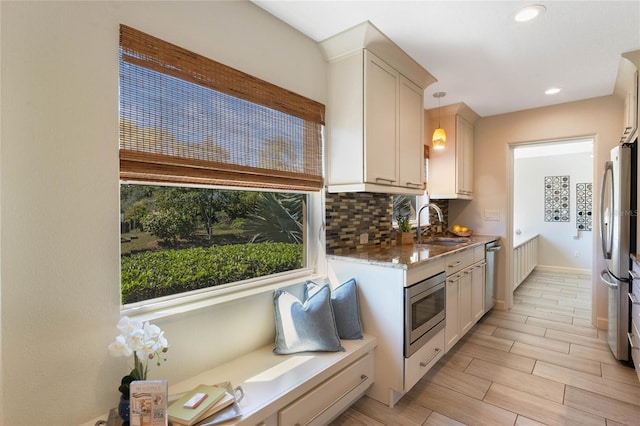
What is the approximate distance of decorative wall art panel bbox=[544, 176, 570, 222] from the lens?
616cm

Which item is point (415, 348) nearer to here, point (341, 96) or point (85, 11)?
point (341, 96)

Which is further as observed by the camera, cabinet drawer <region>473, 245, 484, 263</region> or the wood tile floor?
cabinet drawer <region>473, 245, 484, 263</region>

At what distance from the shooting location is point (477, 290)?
3227 millimetres

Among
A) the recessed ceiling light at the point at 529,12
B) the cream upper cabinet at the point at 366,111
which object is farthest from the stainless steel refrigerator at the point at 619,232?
the cream upper cabinet at the point at 366,111

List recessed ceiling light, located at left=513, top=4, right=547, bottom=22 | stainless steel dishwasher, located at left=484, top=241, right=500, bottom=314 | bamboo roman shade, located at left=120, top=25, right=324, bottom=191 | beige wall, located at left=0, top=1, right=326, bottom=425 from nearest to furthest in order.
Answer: beige wall, located at left=0, top=1, right=326, bottom=425 → bamboo roman shade, located at left=120, top=25, right=324, bottom=191 → recessed ceiling light, located at left=513, top=4, right=547, bottom=22 → stainless steel dishwasher, located at left=484, top=241, right=500, bottom=314

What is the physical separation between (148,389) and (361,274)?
1406mm

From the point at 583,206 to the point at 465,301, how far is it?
16.2 ft

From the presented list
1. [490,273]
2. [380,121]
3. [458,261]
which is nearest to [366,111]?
[380,121]

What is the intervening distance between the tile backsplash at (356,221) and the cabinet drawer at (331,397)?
2.78 feet

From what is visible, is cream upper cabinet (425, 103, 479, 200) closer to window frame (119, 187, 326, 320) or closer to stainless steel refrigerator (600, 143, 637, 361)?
stainless steel refrigerator (600, 143, 637, 361)

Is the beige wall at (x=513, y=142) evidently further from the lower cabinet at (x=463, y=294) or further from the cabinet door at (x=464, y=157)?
the lower cabinet at (x=463, y=294)

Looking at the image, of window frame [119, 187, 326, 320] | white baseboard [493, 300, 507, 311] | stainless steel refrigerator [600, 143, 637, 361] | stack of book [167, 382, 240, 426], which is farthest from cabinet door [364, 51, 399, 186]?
white baseboard [493, 300, 507, 311]

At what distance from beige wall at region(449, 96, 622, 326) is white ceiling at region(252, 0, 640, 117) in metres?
0.40

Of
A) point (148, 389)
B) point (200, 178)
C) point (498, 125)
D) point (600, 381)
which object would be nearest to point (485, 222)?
point (498, 125)
